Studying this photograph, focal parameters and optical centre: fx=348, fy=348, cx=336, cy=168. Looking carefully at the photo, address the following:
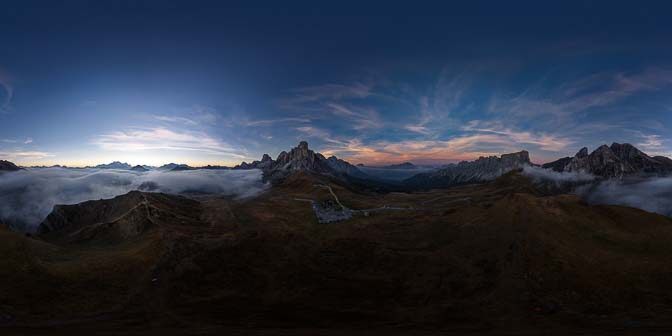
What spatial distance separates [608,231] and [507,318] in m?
97.3

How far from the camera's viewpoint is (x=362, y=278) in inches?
4808

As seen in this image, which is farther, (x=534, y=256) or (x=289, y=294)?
(x=534, y=256)

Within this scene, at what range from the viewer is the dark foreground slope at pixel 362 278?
87.3 metres

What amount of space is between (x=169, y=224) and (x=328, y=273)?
97266mm

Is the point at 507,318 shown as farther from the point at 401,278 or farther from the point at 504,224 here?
the point at 504,224

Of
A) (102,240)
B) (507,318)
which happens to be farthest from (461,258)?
(102,240)

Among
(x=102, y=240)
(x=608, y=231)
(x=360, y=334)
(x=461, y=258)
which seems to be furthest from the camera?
(x=102, y=240)

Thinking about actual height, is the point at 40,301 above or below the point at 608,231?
below

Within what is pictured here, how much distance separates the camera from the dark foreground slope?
87312mm

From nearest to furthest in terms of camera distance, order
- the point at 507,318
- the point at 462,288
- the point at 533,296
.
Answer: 1. the point at 507,318
2. the point at 533,296
3. the point at 462,288

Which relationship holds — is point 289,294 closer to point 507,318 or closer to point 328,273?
point 328,273

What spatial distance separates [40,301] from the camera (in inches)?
3696

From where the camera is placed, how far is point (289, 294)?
4277 inches

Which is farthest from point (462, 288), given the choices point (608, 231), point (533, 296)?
point (608, 231)
